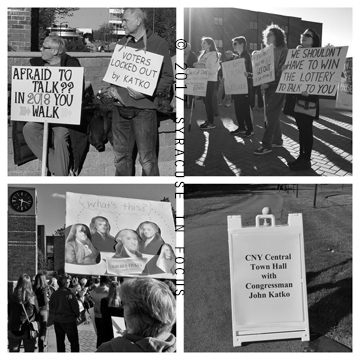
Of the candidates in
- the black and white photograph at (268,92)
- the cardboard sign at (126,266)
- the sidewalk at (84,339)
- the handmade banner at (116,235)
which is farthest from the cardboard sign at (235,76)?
the sidewalk at (84,339)

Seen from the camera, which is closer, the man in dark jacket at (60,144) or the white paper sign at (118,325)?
the white paper sign at (118,325)

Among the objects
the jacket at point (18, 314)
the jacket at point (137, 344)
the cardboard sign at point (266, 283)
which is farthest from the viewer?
the jacket at point (18, 314)

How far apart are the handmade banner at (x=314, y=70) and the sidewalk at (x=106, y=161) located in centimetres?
78

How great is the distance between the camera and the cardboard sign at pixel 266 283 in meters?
3.86

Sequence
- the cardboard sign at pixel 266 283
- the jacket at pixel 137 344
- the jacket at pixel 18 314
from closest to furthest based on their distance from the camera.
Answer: the jacket at pixel 137 344, the cardboard sign at pixel 266 283, the jacket at pixel 18 314

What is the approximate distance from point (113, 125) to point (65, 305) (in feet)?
3.82

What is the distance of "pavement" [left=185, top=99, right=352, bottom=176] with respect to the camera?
3.96 m

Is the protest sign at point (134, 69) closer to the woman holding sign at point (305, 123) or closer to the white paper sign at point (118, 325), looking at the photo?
the woman holding sign at point (305, 123)

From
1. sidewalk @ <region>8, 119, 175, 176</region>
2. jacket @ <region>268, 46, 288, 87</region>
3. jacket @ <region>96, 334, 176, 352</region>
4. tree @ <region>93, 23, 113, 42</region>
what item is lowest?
jacket @ <region>96, 334, 176, 352</region>

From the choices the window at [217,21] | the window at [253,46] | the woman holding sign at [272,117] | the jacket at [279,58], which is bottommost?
the woman holding sign at [272,117]

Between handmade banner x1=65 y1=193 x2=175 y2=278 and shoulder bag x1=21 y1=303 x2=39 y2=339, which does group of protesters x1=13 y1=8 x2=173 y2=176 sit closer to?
handmade banner x1=65 y1=193 x2=175 y2=278

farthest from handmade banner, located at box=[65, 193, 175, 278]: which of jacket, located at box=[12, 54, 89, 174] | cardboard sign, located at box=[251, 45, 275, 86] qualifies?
cardboard sign, located at box=[251, 45, 275, 86]

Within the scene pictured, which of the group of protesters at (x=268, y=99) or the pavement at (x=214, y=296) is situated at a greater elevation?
the group of protesters at (x=268, y=99)

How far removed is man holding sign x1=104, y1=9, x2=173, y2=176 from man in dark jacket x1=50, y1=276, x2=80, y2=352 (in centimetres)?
82
